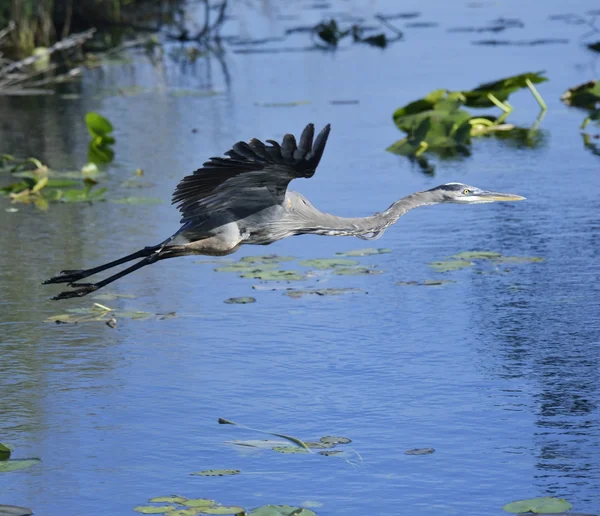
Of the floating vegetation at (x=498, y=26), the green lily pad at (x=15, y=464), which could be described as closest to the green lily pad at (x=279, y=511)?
the green lily pad at (x=15, y=464)

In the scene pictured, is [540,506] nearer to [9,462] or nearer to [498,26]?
[9,462]

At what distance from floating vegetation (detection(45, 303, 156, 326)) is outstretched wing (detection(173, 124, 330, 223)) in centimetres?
81

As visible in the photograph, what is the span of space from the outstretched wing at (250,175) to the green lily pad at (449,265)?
5.28 feet

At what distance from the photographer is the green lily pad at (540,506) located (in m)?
3.78

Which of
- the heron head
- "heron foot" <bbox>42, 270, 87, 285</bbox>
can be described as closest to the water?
"heron foot" <bbox>42, 270, 87, 285</bbox>

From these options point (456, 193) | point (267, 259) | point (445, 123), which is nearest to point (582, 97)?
point (445, 123)

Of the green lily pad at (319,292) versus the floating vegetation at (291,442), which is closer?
the floating vegetation at (291,442)

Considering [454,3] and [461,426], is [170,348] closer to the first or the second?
[461,426]

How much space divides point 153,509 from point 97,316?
90.9 inches

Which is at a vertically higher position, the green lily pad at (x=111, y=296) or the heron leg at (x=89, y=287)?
the heron leg at (x=89, y=287)

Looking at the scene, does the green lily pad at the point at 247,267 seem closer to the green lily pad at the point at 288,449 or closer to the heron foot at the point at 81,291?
the heron foot at the point at 81,291

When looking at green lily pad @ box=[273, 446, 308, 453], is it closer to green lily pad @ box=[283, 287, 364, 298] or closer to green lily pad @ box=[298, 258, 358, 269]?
green lily pad @ box=[283, 287, 364, 298]

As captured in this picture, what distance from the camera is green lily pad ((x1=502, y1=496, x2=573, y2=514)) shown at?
3776mm

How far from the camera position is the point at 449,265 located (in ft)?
21.9
